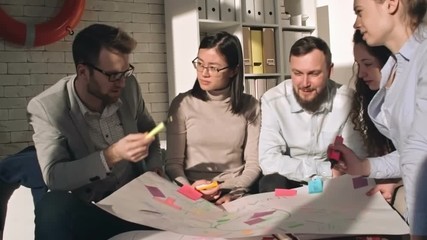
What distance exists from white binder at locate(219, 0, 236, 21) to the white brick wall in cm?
37

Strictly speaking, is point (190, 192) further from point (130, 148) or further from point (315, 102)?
point (315, 102)

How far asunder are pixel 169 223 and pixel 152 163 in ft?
1.95

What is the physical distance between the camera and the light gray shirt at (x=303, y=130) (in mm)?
1857

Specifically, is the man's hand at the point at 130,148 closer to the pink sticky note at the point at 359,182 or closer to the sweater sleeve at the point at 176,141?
the sweater sleeve at the point at 176,141

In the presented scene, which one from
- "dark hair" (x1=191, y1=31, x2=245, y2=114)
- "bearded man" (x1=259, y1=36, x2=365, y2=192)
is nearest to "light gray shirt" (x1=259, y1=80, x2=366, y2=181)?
"bearded man" (x1=259, y1=36, x2=365, y2=192)

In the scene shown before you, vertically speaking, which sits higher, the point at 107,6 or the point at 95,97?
the point at 107,6

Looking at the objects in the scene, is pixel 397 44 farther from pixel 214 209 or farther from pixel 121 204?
pixel 121 204

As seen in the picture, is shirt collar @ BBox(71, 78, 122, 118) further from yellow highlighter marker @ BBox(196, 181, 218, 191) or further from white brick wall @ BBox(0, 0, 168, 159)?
white brick wall @ BBox(0, 0, 168, 159)

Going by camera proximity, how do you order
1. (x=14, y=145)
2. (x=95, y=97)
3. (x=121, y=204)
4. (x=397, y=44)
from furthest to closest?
1. (x=14, y=145)
2. (x=95, y=97)
3. (x=121, y=204)
4. (x=397, y=44)

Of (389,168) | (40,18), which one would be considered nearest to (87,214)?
(389,168)

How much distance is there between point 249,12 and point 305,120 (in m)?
1.45

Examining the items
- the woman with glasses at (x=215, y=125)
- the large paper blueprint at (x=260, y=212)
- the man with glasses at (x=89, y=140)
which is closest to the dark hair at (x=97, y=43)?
the man with glasses at (x=89, y=140)

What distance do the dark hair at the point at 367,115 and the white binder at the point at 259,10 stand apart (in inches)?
57.3

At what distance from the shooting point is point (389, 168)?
4.75ft
